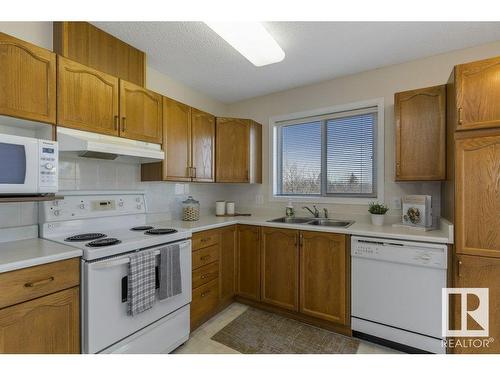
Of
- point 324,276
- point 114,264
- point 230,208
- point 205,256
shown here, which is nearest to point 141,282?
point 114,264

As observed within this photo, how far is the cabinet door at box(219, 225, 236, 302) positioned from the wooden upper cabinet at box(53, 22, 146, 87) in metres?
1.63

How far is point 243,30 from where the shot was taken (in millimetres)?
1540

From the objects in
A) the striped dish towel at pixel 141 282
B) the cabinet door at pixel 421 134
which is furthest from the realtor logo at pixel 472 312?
the striped dish towel at pixel 141 282

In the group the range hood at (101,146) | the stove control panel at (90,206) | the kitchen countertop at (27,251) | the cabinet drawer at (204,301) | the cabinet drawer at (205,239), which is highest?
the range hood at (101,146)

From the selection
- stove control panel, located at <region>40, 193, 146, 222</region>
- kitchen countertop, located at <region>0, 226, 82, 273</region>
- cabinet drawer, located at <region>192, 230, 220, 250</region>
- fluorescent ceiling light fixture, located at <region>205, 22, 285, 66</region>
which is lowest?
cabinet drawer, located at <region>192, 230, 220, 250</region>

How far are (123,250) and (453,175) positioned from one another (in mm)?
2282

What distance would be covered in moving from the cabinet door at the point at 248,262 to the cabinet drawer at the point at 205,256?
335 mm

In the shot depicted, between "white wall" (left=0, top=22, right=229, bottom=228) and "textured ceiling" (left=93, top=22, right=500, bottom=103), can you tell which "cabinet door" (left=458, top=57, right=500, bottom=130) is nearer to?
"textured ceiling" (left=93, top=22, right=500, bottom=103)

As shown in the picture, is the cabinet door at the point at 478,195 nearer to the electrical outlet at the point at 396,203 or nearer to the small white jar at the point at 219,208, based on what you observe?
the electrical outlet at the point at 396,203

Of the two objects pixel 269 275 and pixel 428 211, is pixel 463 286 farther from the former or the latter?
pixel 269 275

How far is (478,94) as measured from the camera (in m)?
1.60

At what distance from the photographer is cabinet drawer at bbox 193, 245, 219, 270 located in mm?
2172

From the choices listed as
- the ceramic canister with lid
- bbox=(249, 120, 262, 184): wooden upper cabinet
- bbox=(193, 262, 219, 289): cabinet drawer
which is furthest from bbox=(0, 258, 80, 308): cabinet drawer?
bbox=(249, 120, 262, 184): wooden upper cabinet

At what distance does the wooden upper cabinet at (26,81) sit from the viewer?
1326mm
